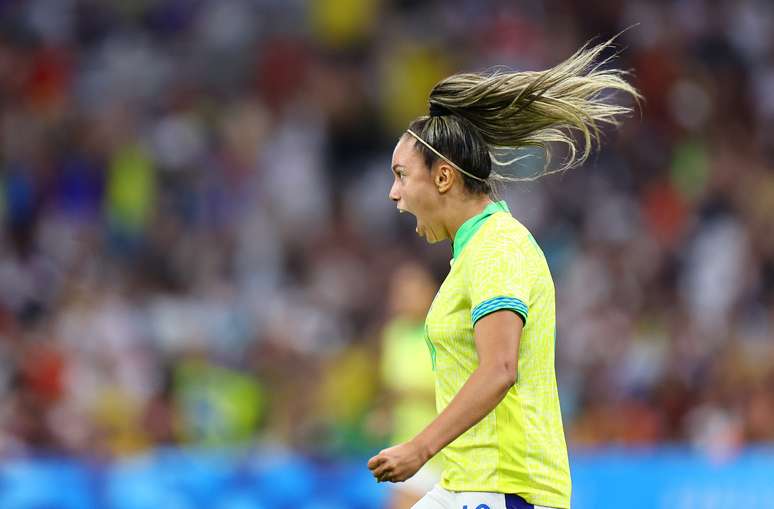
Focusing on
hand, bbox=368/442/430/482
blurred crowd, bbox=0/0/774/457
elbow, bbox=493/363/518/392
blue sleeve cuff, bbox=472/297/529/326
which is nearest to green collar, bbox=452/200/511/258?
blue sleeve cuff, bbox=472/297/529/326

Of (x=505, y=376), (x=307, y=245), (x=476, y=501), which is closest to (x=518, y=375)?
(x=505, y=376)

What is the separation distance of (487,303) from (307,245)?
9422 millimetres

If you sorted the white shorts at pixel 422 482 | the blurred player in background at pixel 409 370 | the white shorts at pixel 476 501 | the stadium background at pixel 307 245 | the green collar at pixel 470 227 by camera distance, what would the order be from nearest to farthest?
the white shorts at pixel 476 501 < the green collar at pixel 470 227 < the white shorts at pixel 422 482 < the blurred player in background at pixel 409 370 < the stadium background at pixel 307 245

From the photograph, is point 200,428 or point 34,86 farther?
point 34,86

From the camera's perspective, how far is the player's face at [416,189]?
4.67 metres

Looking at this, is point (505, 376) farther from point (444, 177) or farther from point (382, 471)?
point (444, 177)

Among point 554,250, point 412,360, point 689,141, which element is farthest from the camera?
point 689,141

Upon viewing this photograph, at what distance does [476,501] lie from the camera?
14.4 feet

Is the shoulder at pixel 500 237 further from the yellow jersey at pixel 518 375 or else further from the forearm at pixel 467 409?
the forearm at pixel 467 409

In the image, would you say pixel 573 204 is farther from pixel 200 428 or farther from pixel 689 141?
pixel 200 428

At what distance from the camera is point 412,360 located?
8945 mm

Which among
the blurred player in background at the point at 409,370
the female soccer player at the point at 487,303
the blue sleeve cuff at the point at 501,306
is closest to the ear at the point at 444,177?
the female soccer player at the point at 487,303

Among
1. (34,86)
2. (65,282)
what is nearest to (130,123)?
(34,86)

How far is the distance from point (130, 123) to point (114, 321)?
2688mm
